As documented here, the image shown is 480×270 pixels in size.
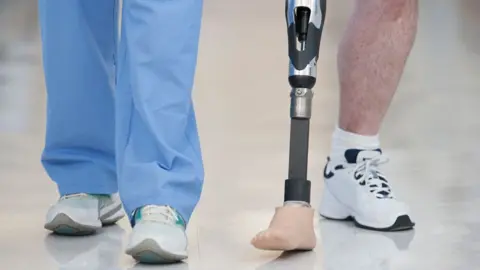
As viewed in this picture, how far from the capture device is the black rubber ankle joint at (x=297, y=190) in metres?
1.74

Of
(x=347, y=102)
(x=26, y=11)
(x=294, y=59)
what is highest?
A: (x=294, y=59)

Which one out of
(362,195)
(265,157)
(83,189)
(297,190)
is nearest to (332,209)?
(362,195)

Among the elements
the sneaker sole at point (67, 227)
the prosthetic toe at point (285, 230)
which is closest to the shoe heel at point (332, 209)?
the prosthetic toe at point (285, 230)

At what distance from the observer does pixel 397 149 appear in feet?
9.82

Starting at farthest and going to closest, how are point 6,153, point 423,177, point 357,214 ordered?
point 6,153, point 423,177, point 357,214

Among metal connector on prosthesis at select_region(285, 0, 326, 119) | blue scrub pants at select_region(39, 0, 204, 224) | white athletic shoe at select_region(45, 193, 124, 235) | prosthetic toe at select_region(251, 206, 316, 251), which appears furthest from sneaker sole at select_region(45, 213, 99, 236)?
metal connector on prosthesis at select_region(285, 0, 326, 119)

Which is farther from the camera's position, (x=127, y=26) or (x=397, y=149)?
(x=397, y=149)

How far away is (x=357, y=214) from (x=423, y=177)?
1.79 ft

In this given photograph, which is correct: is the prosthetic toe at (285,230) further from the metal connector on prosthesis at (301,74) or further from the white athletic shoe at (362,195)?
the white athletic shoe at (362,195)

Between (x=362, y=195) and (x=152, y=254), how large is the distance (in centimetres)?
58

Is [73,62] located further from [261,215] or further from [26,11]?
[26,11]

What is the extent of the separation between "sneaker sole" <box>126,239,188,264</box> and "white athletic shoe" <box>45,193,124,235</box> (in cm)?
26

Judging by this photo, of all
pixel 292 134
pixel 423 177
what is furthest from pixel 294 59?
pixel 423 177

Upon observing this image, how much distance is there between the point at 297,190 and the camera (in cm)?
175
